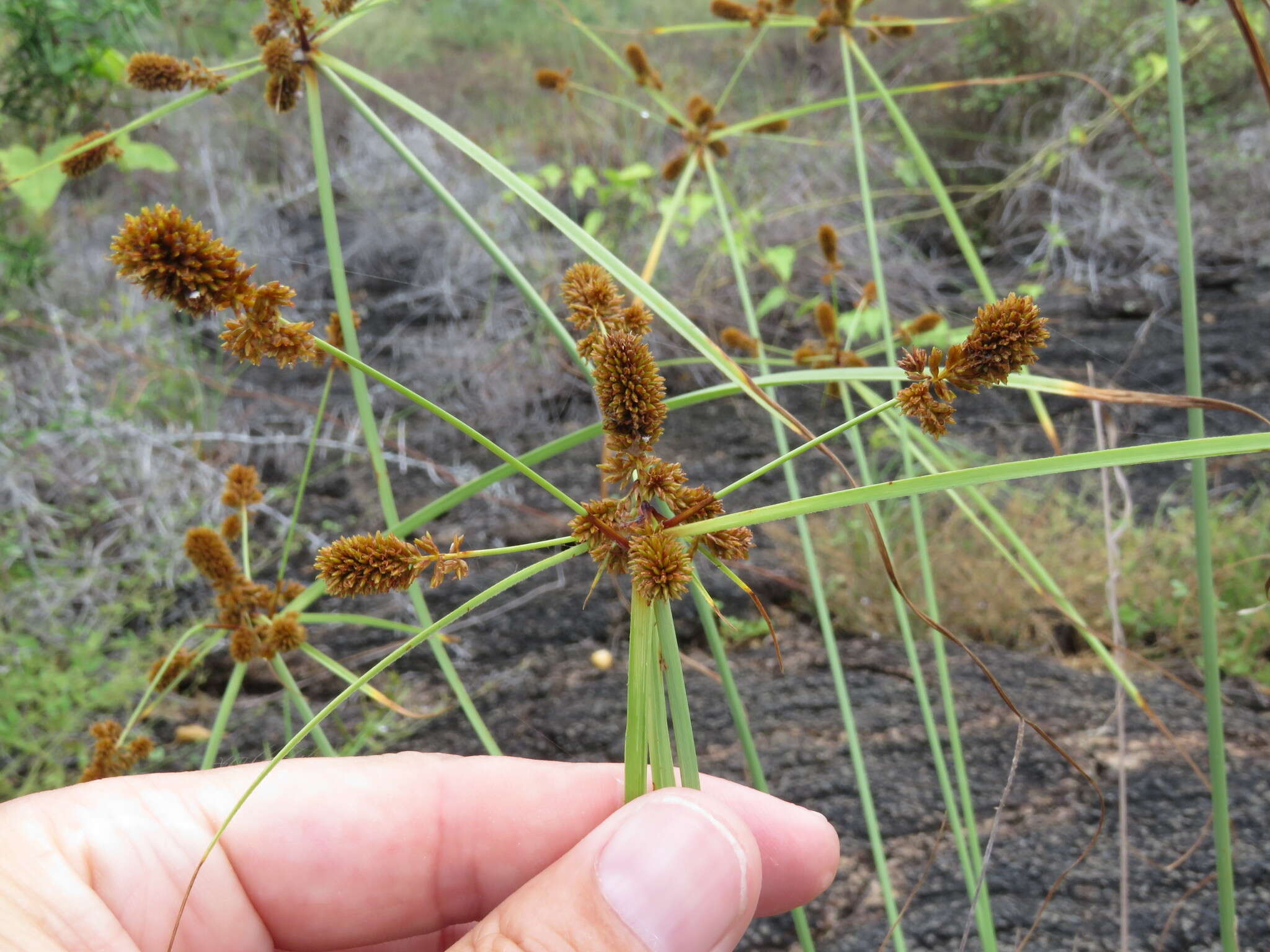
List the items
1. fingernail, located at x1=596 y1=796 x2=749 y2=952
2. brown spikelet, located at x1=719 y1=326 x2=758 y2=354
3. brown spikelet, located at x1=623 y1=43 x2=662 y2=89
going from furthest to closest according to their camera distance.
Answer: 1. brown spikelet, located at x1=623 y1=43 x2=662 y2=89
2. brown spikelet, located at x1=719 y1=326 x2=758 y2=354
3. fingernail, located at x1=596 y1=796 x2=749 y2=952

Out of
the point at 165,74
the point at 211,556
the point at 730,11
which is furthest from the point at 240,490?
the point at 730,11

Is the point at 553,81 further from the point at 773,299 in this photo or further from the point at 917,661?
the point at 773,299

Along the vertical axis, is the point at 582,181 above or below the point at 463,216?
above

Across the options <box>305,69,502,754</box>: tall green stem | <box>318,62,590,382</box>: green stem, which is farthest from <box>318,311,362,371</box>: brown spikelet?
<box>318,62,590,382</box>: green stem

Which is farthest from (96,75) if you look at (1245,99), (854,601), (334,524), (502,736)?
(1245,99)

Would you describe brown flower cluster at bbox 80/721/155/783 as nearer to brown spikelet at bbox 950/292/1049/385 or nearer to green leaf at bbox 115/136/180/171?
brown spikelet at bbox 950/292/1049/385

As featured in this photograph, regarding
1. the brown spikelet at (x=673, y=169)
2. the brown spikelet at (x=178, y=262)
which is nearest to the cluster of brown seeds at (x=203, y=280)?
the brown spikelet at (x=178, y=262)

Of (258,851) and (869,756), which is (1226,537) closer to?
(869,756)
